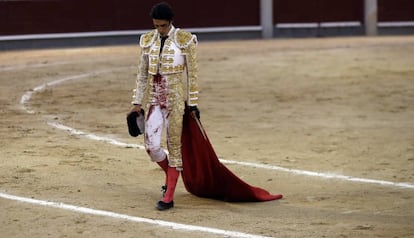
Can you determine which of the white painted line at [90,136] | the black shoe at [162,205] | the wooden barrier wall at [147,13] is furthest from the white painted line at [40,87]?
the wooden barrier wall at [147,13]

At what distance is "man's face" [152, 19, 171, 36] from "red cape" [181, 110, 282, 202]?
0.50m

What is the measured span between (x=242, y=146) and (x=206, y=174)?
206 cm

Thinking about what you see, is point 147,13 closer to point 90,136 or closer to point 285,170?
point 90,136

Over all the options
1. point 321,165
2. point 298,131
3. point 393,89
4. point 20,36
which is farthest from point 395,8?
point 321,165

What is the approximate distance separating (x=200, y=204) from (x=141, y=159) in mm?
1629

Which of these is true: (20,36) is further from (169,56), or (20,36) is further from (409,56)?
(169,56)

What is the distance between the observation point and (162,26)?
519cm

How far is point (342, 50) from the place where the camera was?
15867 millimetres

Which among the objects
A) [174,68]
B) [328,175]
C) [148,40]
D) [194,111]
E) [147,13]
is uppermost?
[148,40]

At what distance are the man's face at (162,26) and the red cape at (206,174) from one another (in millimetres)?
498

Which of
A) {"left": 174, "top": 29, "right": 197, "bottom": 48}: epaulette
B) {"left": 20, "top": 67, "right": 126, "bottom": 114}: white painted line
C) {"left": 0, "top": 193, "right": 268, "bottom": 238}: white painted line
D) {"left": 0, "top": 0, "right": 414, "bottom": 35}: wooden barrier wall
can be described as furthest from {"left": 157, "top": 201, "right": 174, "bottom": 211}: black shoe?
{"left": 0, "top": 0, "right": 414, "bottom": 35}: wooden barrier wall

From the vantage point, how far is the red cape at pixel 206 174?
5.45 metres

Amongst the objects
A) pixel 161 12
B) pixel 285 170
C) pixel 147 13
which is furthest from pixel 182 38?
pixel 147 13

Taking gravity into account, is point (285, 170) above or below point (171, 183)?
below
